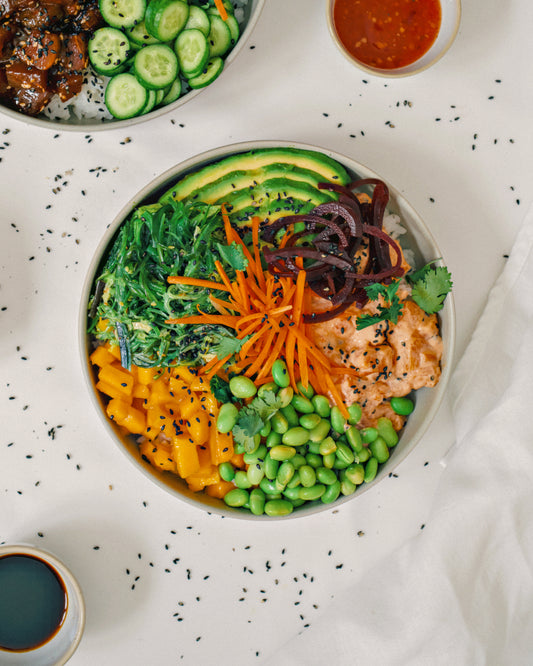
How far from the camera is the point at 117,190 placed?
8.87 ft

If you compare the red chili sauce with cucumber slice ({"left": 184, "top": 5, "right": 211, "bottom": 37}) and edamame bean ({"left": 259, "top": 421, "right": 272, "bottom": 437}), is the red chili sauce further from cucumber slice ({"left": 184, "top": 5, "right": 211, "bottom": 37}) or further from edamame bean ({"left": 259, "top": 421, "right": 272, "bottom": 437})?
edamame bean ({"left": 259, "top": 421, "right": 272, "bottom": 437})

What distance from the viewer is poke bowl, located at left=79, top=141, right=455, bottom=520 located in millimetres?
2385

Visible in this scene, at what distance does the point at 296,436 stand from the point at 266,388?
249 mm

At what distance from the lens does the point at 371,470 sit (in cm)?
256

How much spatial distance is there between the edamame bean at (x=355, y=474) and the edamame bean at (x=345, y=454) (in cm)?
3

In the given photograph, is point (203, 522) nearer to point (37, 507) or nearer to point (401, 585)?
point (37, 507)

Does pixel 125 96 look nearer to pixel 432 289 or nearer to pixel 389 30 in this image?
pixel 389 30

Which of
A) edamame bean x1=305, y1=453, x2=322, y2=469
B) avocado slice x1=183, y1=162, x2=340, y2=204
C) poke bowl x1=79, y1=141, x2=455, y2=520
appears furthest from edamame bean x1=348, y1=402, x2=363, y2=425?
avocado slice x1=183, y1=162, x2=340, y2=204

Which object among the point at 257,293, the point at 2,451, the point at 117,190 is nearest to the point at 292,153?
the point at 257,293

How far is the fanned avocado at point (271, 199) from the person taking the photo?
94.0 inches

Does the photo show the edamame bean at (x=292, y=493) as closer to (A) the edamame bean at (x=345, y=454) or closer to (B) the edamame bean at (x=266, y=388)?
(A) the edamame bean at (x=345, y=454)

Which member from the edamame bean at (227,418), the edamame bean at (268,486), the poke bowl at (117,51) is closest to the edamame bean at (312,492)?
the edamame bean at (268,486)

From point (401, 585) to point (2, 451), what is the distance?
203 centimetres

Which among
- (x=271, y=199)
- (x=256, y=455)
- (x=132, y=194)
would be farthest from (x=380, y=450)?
(x=132, y=194)
